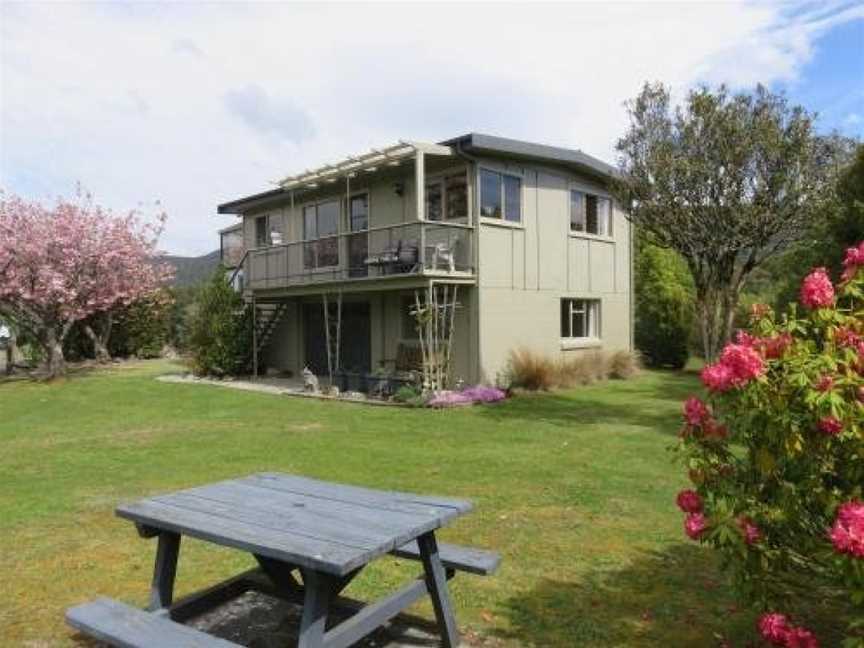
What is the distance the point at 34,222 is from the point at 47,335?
11.8 ft

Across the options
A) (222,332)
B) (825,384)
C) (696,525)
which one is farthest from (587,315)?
(825,384)

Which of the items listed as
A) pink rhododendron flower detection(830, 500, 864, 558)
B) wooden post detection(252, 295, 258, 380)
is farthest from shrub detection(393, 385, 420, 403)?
pink rhododendron flower detection(830, 500, 864, 558)

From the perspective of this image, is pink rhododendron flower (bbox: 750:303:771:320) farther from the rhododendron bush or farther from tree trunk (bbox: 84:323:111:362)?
tree trunk (bbox: 84:323:111:362)

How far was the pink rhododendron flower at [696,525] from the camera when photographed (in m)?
3.50

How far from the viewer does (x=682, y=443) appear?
12.2 ft

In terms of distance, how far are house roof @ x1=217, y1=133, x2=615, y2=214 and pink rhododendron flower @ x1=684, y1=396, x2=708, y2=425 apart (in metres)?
12.4

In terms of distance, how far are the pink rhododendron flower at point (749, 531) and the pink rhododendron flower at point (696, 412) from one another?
21.3 inches

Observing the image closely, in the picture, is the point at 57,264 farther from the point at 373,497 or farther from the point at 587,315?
the point at 373,497

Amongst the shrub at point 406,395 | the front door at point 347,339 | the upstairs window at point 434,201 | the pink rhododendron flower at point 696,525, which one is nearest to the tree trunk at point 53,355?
the front door at point 347,339

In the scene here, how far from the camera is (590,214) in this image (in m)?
21.0

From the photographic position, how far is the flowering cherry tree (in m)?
21.6

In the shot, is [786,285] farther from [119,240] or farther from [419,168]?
[119,240]

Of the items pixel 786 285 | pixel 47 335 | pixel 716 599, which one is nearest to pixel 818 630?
pixel 716 599

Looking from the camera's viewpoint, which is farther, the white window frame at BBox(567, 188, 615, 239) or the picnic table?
the white window frame at BBox(567, 188, 615, 239)
